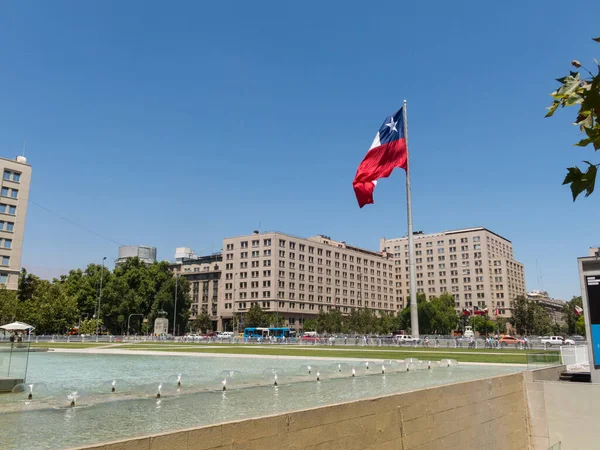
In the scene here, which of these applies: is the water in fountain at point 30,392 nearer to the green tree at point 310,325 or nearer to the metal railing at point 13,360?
the metal railing at point 13,360

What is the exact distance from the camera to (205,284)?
467 feet

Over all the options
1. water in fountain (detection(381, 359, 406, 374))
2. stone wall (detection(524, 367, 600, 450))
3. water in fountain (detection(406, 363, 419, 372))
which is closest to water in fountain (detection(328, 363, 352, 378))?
water in fountain (detection(381, 359, 406, 374))

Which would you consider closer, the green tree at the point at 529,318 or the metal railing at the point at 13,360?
the metal railing at the point at 13,360

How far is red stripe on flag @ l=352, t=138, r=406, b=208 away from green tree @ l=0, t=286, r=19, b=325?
196 feet

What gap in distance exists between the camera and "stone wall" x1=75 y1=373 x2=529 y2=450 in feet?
20.8

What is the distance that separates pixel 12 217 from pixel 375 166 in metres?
70.8

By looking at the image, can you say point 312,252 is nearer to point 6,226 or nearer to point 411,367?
point 6,226

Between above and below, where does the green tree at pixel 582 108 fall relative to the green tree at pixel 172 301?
below

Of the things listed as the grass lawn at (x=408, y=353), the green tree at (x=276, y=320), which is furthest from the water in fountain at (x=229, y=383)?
the green tree at (x=276, y=320)

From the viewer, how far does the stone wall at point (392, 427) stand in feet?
20.8

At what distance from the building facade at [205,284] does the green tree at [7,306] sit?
6480cm

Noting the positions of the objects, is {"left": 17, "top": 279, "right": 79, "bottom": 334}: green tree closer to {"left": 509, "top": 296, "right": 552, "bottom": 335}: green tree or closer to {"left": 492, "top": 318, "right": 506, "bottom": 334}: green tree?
{"left": 509, "top": 296, "right": 552, "bottom": 335}: green tree

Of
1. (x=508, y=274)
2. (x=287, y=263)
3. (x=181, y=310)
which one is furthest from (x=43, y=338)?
(x=508, y=274)

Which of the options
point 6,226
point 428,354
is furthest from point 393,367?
point 6,226
